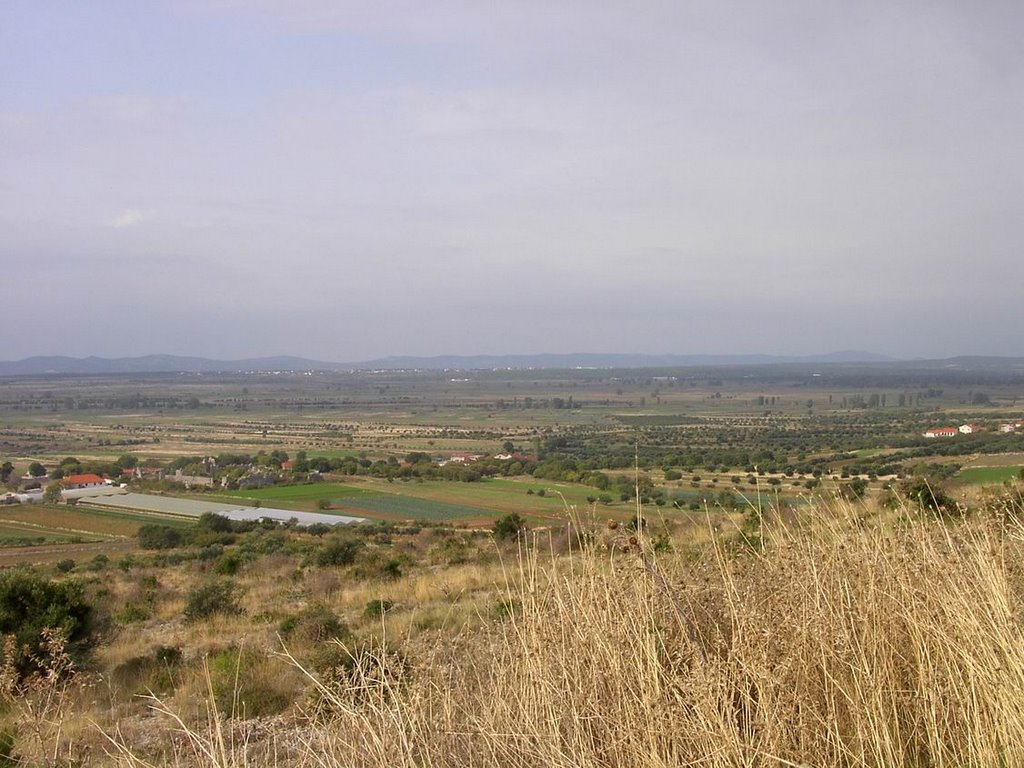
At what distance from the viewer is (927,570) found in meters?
3.23

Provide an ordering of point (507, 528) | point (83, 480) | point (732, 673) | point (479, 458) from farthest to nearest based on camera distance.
Answer: point (479, 458)
point (83, 480)
point (507, 528)
point (732, 673)

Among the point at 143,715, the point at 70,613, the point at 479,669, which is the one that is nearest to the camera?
the point at 479,669

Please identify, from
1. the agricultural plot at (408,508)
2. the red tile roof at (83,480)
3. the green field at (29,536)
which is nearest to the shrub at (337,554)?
the agricultural plot at (408,508)

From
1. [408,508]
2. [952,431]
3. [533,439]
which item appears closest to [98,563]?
[408,508]

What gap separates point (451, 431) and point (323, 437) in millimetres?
11526

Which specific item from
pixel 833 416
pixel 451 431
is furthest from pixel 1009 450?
pixel 451 431

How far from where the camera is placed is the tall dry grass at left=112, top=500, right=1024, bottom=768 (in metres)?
2.40

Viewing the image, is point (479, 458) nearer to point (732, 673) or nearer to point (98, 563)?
point (98, 563)

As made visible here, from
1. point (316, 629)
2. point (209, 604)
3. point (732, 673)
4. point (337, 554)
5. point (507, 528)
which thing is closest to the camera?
point (732, 673)

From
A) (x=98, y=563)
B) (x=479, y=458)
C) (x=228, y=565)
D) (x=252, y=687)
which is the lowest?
(x=479, y=458)

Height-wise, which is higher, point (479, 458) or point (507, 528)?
point (507, 528)

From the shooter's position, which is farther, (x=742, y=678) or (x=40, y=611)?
(x=40, y=611)

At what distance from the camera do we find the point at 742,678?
2.60 meters

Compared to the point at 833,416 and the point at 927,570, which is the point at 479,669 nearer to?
the point at 927,570
